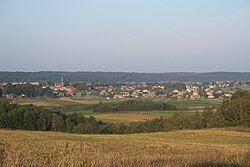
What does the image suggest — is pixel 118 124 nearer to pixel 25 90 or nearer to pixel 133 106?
pixel 133 106

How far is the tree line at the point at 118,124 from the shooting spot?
50.7 m

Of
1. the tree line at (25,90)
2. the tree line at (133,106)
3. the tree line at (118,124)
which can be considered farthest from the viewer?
the tree line at (25,90)

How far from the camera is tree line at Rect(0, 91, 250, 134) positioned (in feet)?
166

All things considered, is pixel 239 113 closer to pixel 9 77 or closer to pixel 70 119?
pixel 70 119

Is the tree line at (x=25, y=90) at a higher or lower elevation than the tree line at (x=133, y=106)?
higher

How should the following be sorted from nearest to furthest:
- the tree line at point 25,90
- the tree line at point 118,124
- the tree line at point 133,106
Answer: the tree line at point 118,124, the tree line at point 133,106, the tree line at point 25,90

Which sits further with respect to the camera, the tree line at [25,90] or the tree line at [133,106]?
the tree line at [25,90]

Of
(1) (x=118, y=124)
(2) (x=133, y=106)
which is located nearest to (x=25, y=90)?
(2) (x=133, y=106)

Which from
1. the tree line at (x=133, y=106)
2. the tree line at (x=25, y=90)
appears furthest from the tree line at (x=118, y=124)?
Result: the tree line at (x=25, y=90)

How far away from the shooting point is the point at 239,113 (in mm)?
50031

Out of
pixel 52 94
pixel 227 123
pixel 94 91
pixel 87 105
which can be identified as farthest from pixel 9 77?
pixel 227 123

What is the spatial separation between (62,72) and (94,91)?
73.4 metres

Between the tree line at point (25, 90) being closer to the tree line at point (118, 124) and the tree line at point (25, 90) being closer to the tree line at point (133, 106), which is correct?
the tree line at point (133, 106)

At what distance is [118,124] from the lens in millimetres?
56344
